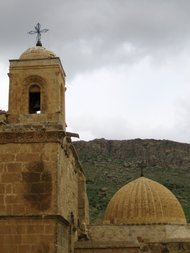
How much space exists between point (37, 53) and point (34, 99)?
131 cm

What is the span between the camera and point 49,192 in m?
9.97

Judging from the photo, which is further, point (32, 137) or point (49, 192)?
point (32, 137)

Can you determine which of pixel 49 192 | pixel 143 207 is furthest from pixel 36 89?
pixel 143 207

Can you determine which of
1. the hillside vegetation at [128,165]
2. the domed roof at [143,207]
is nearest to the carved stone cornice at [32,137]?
the domed roof at [143,207]

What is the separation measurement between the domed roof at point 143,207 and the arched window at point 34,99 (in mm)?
7741

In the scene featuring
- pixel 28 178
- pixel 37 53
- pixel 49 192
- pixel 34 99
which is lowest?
pixel 49 192

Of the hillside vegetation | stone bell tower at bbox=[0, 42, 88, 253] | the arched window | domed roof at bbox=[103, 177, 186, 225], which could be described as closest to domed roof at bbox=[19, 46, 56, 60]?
the arched window

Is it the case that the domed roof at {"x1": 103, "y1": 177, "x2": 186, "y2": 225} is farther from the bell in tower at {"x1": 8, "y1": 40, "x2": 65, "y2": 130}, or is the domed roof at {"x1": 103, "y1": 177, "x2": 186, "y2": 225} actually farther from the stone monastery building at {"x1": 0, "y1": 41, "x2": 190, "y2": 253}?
the bell in tower at {"x1": 8, "y1": 40, "x2": 65, "y2": 130}

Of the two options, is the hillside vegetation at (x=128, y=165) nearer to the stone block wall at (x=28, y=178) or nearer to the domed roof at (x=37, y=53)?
the domed roof at (x=37, y=53)

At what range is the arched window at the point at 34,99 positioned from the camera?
1389 centimetres

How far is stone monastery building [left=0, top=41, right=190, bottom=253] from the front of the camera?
388 inches

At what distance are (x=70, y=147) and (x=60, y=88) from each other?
2.45m

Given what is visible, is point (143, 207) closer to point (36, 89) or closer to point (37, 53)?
point (36, 89)

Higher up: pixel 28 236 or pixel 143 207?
Answer: pixel 143 207
